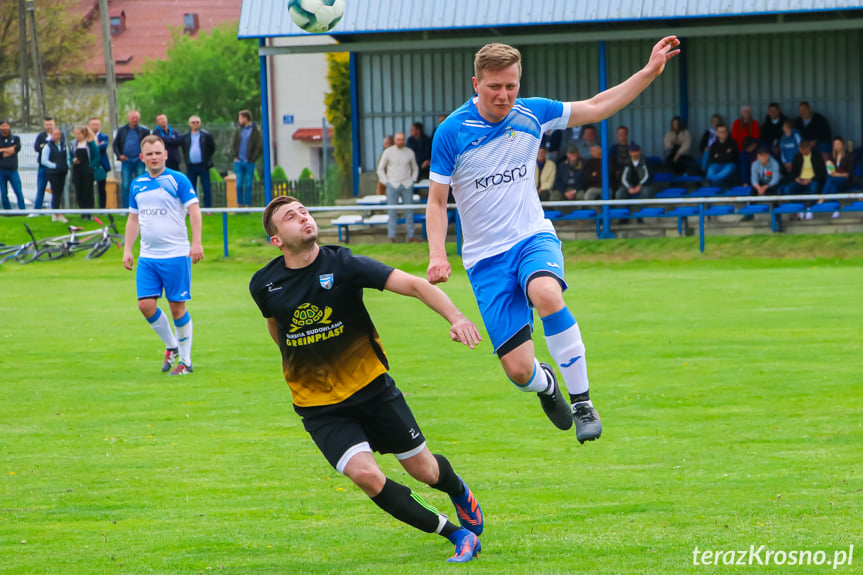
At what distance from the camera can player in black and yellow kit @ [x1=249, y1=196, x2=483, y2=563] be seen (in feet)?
19.0

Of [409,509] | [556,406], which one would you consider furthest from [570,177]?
[409,509]

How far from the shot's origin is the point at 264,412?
10438mm

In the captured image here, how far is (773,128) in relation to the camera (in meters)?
23.9

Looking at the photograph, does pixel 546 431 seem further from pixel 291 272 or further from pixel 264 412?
pixel 291 272

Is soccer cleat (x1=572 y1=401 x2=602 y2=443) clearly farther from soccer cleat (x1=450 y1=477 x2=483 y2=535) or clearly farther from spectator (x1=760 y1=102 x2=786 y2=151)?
spectator (x1=760 y1=102 x2=786 y2=151)

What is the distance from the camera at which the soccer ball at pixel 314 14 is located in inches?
601

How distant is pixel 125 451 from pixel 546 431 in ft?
10.3

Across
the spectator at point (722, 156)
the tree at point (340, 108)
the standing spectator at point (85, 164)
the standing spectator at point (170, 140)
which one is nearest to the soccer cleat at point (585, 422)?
the standing spectator at point (170, 140)

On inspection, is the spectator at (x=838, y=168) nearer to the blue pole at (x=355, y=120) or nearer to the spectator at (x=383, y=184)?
the spectator at (x=383, y=184)

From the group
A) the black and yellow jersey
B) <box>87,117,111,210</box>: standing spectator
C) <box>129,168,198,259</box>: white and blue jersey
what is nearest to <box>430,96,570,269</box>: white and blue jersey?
the black and yellow jersey

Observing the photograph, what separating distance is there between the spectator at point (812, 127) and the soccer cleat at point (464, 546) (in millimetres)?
19427

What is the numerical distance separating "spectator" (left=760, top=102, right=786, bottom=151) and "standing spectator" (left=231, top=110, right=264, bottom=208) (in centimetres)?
1014

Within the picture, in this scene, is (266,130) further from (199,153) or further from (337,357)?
(337,357)

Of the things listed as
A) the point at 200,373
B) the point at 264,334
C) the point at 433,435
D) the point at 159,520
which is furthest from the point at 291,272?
the point at 264,334
